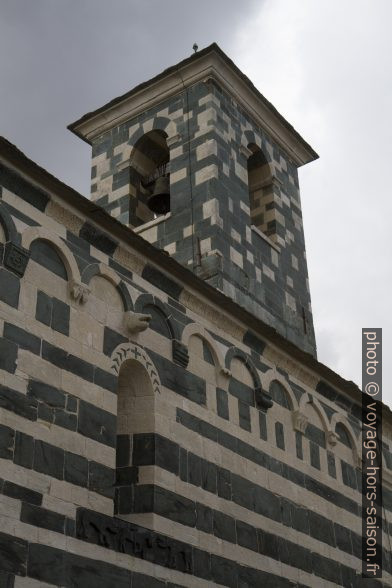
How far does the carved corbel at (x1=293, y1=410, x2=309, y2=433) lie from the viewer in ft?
44.6

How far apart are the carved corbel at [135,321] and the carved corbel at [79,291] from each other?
2.24 ft

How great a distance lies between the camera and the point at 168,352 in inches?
458

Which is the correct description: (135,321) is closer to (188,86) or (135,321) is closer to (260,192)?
(260,192)

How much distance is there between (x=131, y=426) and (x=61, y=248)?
7.48 feet

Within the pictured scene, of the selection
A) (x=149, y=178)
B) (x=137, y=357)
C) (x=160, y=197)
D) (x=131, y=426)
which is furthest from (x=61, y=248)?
(x=149, y=178)

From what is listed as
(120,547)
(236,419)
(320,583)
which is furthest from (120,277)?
(320,583)

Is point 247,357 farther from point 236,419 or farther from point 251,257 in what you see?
point 251,257

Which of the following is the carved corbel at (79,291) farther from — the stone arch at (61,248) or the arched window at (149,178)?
the arched window at (149,178)

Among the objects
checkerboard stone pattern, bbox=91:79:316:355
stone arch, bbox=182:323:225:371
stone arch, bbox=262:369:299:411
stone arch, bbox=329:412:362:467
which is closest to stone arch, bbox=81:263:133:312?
stone arch, bbox=182:323:225:371

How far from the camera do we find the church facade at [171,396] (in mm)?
9305

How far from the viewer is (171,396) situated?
445 inches

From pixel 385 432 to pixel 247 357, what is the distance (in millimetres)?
4333

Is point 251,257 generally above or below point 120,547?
above

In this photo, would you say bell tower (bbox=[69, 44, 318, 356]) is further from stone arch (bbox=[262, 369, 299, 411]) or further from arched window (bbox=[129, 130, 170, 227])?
stone arch (bbox=[262, 369, 299, 411])
